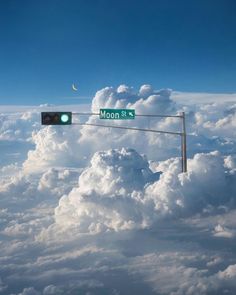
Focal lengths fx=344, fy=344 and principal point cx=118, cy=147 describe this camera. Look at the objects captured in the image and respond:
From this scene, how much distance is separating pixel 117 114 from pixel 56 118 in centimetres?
359

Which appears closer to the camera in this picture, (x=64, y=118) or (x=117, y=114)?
(x=64, y=118)

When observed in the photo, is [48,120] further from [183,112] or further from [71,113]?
[183,112]

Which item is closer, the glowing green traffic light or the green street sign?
the glowing green traffic light

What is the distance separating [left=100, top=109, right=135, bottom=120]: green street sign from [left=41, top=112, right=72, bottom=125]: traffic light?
217 centimetres

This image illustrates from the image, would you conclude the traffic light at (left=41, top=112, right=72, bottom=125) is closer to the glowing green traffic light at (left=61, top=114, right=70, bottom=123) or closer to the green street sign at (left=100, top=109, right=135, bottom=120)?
the glowing green traffic light at (left=61, top=114, right=70, bottom=123)

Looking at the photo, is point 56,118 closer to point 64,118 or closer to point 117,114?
point 64,118

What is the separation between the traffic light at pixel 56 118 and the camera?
18594 mm

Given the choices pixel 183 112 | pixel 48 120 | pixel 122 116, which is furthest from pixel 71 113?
pixel 183 112

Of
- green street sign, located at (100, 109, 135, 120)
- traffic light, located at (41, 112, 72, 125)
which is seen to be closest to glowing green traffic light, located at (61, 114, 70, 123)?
traffic light, located at (41, 112, 72, 125)

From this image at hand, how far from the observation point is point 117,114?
20.1 m

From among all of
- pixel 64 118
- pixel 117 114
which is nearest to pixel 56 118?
pixel 64 118

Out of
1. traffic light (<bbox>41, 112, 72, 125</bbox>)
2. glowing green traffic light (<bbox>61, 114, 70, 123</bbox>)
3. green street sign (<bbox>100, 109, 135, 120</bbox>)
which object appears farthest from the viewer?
green street sign (<bbox>100, 109, 135, 120</bbox>)

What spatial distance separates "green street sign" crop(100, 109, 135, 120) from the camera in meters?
20.1

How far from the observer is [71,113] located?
1900cm
